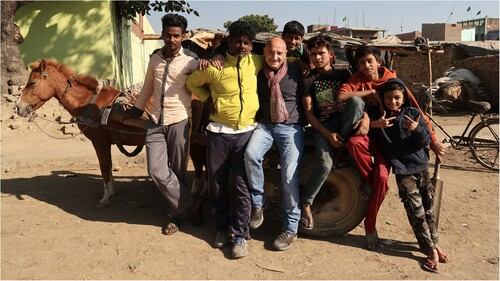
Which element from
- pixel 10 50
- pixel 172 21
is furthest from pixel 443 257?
pixel 10 50

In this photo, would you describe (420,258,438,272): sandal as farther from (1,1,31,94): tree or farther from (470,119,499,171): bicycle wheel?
(1,1,31,94): tree

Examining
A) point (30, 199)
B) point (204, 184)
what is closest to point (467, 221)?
point (204, 184)

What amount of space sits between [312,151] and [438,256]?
142 centimetres

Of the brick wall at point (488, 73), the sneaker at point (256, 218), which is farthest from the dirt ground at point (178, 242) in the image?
the brick wall at point (488, 73)

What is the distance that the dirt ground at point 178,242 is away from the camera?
3.31m

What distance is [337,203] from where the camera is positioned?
151 inches

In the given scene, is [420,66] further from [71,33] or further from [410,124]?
[410,124]

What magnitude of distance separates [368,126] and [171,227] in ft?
7.04

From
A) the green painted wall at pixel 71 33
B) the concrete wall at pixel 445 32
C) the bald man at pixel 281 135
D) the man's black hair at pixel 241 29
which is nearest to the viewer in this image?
the man's black hair at pixel 241 29

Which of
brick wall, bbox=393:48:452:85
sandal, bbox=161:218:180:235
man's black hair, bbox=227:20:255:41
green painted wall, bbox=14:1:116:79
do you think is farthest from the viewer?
brick wall, bbox=393:48:452:85

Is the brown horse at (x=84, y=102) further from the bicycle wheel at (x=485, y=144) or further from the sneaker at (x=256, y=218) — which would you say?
the bicycle wheel at (x=485, y=144)

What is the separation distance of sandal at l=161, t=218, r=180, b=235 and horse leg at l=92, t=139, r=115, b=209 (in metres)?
1.14

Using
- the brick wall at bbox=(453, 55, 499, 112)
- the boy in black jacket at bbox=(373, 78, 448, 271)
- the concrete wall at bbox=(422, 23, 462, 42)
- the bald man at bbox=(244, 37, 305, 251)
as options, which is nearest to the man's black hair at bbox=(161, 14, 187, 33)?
the bald man at bbox=(244, 37, 305, 251)

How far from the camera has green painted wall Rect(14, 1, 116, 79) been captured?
34.6 feet
